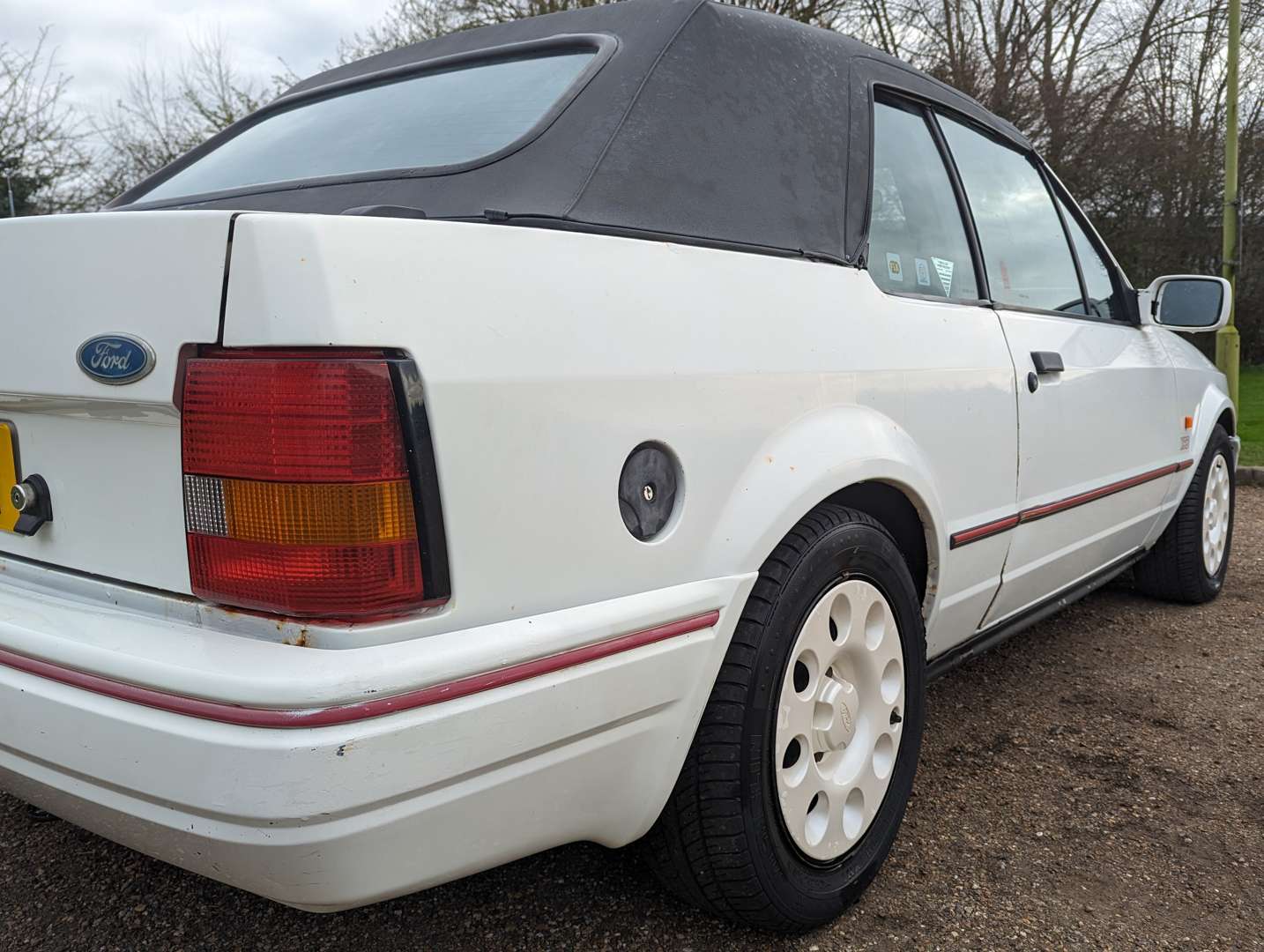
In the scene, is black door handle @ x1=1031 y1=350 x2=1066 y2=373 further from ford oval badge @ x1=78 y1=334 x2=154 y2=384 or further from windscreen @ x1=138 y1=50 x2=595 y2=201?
ford oval badge @ x1=78 y1=334 x2=154 y2=384

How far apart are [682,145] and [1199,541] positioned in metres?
3.14

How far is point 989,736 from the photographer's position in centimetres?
277

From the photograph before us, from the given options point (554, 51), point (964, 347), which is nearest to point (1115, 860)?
point (964, 347)

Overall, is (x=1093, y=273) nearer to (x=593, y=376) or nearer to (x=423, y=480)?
(x=593, y=376)

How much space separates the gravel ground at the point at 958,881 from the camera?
1.85 m

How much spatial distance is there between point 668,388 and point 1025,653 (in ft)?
8.22

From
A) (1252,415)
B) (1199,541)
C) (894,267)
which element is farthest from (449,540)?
(1252,415)

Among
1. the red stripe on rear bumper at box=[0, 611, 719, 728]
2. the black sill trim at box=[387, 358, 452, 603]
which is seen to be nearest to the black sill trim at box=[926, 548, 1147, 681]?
the red stripe on rear bumper at box=[0, 611, 719, 728]

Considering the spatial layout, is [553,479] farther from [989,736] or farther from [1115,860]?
[989,736]

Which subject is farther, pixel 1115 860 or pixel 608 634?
pixel 1115 860

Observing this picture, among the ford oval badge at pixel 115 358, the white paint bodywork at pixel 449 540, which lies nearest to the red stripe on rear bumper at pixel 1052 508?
the white paint bodywork at pixel 449 540

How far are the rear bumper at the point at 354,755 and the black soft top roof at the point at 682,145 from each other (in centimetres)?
66

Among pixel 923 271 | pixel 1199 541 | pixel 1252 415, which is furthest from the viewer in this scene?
pixel 1252 415

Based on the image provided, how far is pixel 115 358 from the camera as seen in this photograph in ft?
4.26
